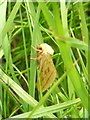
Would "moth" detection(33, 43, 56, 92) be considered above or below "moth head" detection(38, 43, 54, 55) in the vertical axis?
below

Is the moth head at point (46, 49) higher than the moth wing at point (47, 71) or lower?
higher

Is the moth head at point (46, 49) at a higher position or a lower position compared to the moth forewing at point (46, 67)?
higher

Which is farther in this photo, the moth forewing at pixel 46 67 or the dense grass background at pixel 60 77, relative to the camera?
the moth forewing at pixel 46 67

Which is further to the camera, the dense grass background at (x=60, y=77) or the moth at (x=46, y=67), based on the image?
the moth at (x=46, y=67)

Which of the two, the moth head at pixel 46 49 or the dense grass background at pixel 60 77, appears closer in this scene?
the dense grass background at pixel 60 77

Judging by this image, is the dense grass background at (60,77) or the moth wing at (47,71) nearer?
the dense grass background at (60,77)

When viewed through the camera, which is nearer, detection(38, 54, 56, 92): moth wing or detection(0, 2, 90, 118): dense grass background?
detection(0, 2, 90, 118): dense grass background
